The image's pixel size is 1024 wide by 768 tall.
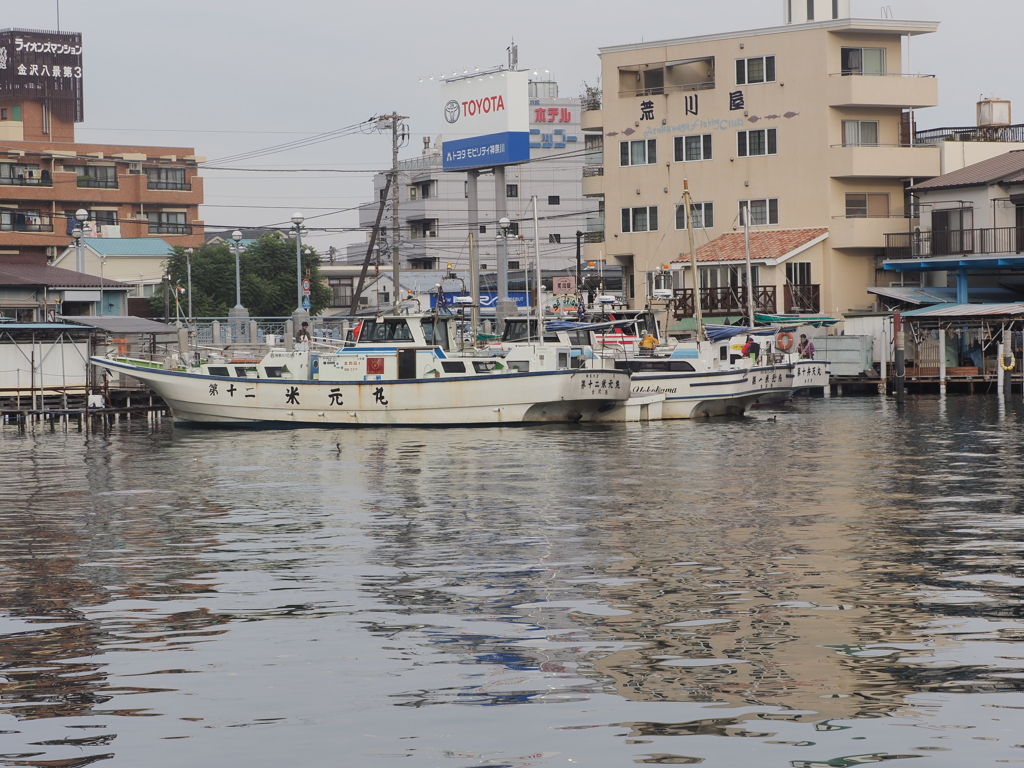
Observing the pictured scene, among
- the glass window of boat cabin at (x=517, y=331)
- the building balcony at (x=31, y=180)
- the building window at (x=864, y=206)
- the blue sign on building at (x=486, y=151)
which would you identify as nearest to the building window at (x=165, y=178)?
the building balcony at (x=31, y=180)

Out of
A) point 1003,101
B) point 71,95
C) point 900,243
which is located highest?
point 71,95

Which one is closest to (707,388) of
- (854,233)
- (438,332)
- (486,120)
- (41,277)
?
(438,332)

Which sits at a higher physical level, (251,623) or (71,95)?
(71,95)

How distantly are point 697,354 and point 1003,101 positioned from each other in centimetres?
3370

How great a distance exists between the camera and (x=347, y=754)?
9312mm

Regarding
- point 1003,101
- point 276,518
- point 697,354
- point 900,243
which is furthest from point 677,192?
point 276,518

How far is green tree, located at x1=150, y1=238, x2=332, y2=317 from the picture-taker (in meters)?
90.0

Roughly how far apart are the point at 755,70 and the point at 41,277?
37.5m

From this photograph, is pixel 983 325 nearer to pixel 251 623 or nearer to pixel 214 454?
pixel 214 454

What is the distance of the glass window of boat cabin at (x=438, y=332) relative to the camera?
46.1 m

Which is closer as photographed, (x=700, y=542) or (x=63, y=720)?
(x=63, y=720)

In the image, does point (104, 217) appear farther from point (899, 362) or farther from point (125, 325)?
point (899, 362)

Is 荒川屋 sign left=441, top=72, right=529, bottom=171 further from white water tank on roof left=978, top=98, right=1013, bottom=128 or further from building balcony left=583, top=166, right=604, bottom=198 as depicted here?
white water tank on roof left=978, top=98, right=1013, bottom=128

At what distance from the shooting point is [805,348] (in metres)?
60.4
